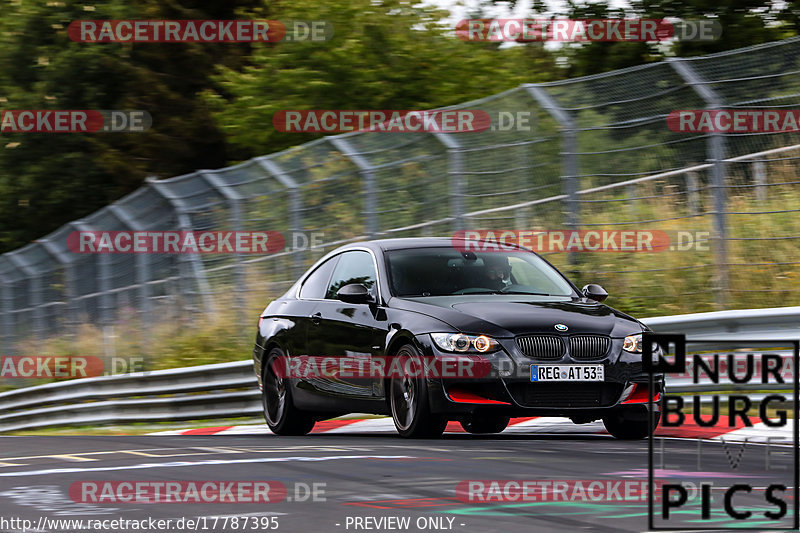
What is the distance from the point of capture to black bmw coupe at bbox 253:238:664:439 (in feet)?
31.6

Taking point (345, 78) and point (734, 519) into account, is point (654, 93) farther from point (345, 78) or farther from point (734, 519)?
point (345, 78)

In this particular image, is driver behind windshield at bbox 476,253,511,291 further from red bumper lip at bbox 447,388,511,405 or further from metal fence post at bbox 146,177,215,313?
metal fence post at bbox 146,177,215,313

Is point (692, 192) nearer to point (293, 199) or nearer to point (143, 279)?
point (293, 199)

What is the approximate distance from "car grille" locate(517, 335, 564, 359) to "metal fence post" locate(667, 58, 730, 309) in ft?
11.5

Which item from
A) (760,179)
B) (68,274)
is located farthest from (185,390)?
(68,274)

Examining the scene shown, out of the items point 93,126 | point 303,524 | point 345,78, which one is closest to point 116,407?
point 303,524

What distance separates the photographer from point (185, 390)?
53.5ft

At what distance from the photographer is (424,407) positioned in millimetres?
9758

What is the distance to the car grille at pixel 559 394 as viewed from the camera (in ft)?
31.6

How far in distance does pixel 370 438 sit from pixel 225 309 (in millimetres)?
9720

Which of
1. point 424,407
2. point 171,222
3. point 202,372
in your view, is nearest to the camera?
point 424,407

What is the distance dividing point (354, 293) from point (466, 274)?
900 mm

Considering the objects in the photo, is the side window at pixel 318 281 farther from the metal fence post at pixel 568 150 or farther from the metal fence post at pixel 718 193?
the metal fence post at pixel 718 193

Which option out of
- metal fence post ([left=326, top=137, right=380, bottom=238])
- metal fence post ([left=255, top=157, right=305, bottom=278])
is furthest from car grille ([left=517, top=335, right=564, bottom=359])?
metal fence post ([left=255, top=157, right=305, bottom=278])
